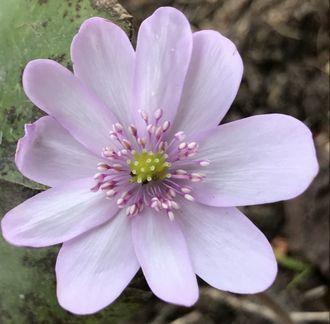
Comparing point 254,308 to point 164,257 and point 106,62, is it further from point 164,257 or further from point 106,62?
point 106,62

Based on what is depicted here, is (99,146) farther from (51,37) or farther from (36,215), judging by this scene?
(51,37)

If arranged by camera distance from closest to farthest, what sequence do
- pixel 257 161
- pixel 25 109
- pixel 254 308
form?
1. pixel 257 161
2. pixel 25 109
3. pixel 254 308

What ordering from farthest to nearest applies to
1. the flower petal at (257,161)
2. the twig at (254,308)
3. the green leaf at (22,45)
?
1. the twig at (254,308)
2. the green leaf at (22,45)
3. the flower petal at (257,161)

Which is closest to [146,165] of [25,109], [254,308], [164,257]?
[164,257]

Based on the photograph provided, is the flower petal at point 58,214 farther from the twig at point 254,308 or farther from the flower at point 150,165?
the twig at point 254,308

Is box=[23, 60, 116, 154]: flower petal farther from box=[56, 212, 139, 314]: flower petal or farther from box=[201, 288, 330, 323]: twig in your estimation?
box=[201, 288, 330, 323]: twig

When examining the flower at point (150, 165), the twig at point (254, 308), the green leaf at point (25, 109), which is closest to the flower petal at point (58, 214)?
the flower at point (150, 165)
